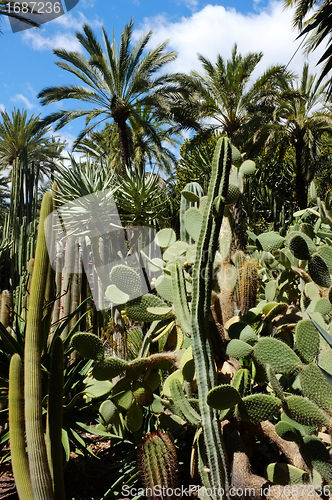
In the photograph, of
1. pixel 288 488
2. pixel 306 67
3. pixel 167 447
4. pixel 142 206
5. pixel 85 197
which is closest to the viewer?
pixel 288 488

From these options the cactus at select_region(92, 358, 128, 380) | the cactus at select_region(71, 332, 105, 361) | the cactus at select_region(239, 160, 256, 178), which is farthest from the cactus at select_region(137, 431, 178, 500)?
the cactus at select_region(239, 160, 256, 178)

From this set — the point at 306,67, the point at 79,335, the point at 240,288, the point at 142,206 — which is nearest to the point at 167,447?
the point at 79,335

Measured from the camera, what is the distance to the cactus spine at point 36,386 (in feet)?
6.02

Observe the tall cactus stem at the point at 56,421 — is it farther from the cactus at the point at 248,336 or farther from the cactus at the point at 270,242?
the cactus at the point at 270,242

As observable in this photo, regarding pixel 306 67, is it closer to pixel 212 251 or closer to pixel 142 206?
pixel 142 206

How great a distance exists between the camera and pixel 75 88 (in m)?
12.7

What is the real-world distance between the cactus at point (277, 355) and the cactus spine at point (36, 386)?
102 cm

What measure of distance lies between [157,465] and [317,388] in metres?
0.86

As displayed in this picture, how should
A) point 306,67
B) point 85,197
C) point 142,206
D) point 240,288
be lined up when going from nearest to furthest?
point 240,288 < point 85,197 < point 142,206 < point 306,67

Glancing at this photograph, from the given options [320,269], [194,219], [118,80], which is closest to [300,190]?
[118,80]

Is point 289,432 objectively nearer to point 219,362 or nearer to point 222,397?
point 222,397

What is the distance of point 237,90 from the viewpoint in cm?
1326

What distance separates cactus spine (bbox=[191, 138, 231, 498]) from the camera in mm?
1718

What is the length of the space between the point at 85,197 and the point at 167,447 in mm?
3036
